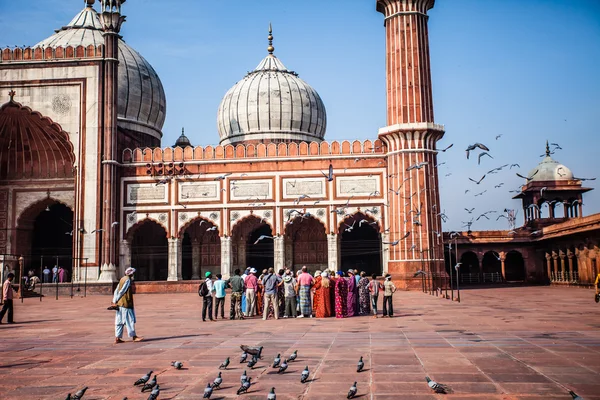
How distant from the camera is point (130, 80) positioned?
1153 inches

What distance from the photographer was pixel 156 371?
617cm

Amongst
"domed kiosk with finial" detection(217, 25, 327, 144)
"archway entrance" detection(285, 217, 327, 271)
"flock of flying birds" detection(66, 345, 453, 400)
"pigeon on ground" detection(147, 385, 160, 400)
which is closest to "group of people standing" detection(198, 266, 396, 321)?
"flock of flying birds" detection(66, 345, 453, 400)

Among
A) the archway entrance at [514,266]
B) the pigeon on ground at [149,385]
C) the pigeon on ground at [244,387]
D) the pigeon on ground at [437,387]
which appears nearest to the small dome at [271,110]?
the archway entrance at [514,266]

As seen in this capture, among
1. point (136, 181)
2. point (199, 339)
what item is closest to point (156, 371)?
point (199, 339)

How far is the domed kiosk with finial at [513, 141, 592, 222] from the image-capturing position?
29.9 meters

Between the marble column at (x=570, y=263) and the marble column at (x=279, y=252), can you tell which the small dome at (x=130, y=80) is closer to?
the marble column at (x=279, y=252)

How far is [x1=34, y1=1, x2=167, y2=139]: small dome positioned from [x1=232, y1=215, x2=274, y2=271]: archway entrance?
7.53 meters

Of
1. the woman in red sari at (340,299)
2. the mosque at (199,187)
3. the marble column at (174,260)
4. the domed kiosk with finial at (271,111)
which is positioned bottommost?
the woman in red sari at (340,299)

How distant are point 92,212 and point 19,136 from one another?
5.43 metres

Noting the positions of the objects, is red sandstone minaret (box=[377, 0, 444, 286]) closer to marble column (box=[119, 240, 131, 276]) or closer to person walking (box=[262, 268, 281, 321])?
marble column (box=[119, 240, 131, 276])

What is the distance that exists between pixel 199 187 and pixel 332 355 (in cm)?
1790

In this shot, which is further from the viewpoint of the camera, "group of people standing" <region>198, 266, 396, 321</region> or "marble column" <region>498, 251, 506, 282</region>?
"marble column" <region>498, 251, 506, 282</region>

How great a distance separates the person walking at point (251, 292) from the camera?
12297 millimetres

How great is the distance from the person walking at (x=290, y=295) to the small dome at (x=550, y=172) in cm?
2193
